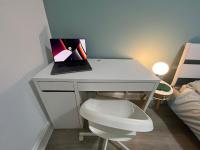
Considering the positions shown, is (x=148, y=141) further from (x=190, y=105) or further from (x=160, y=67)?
(x=160, y=67)

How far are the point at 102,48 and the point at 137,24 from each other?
459 millimetres

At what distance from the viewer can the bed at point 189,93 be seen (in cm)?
117

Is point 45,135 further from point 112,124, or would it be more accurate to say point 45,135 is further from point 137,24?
point 137,24

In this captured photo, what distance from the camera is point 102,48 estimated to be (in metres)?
1.39

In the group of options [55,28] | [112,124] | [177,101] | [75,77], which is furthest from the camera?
[177,101]

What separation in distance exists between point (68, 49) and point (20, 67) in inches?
18.4

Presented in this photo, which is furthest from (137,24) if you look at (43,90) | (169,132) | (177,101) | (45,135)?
(45,135)

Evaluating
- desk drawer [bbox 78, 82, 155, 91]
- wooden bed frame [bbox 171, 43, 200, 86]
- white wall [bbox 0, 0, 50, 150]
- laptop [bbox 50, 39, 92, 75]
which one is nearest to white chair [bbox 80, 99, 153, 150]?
desk drawer [bbox 78, 82, 155, 91]

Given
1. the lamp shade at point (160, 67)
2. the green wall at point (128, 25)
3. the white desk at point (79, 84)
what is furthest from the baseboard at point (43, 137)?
the lamp shade at point (160, 67)

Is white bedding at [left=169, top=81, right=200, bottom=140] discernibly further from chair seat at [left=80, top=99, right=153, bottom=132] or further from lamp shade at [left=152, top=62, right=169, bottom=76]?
chair seat at [left=80, top=99, right=153, bottom=132]

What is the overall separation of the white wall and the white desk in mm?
116

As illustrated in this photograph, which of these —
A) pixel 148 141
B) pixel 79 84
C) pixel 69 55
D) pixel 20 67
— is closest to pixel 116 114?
pixel 79 84

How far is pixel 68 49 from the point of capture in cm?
119

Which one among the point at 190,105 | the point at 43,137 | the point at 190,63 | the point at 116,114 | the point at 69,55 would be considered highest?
the point at 69,55
